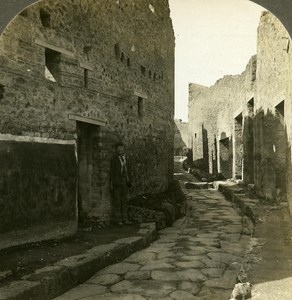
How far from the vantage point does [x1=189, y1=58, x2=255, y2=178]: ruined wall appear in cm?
1427

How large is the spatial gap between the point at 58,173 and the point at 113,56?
3.34m

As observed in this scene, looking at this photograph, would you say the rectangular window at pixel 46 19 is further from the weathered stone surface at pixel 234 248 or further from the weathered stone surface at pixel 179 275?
the weathered stone surface at pixel 234 248

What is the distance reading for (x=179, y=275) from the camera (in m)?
4.62

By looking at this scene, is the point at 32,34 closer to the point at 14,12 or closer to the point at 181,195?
the point at 14,12

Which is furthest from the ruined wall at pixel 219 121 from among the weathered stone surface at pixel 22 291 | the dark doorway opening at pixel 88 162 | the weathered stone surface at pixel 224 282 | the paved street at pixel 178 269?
the weathered stone surface at pixel 22 291

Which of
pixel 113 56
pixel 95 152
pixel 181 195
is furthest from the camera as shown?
pixel 181 195

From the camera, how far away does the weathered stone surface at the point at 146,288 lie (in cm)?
402

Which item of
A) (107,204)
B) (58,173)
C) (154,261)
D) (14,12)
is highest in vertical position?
(14,12)

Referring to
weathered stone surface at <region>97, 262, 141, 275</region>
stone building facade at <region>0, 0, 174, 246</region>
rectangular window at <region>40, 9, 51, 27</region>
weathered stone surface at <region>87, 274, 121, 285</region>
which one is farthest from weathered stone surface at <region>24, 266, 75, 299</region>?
rectangular window at <region>40, 9, 51, 27</region>

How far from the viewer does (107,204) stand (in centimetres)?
789

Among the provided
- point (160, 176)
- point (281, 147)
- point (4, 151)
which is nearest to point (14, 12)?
point (4, 151)

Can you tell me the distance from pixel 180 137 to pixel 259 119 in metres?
28.5

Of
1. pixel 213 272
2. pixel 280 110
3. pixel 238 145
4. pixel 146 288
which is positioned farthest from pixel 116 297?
pixel 238 145

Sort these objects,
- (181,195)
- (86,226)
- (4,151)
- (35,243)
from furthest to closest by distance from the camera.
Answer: (181,195), (86,226), (35,243), (4,151)
